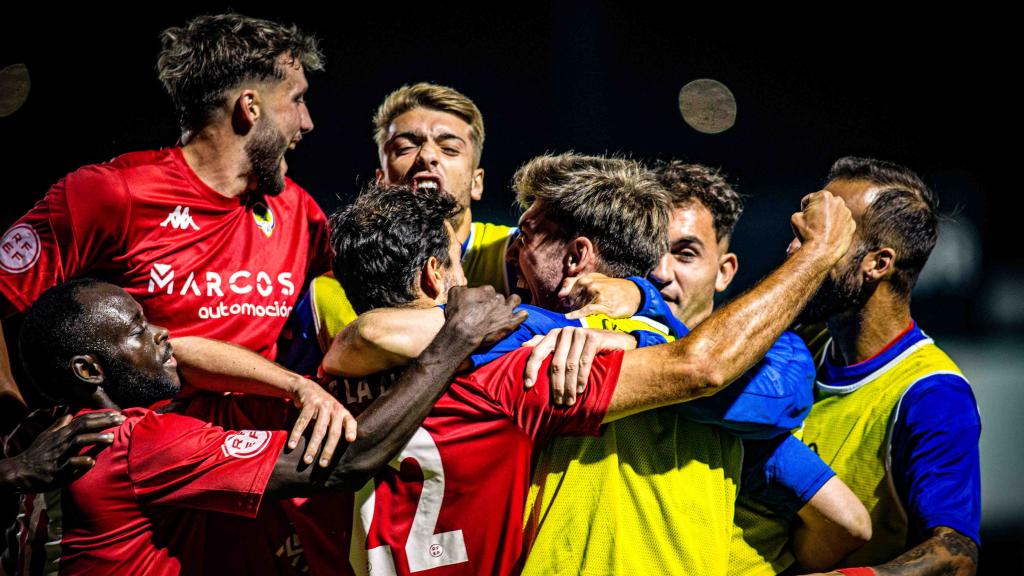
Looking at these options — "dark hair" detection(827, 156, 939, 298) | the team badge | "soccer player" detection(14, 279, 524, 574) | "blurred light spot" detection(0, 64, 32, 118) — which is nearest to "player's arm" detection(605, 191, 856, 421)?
"soccer player" detection(14, 279, 524, 574)

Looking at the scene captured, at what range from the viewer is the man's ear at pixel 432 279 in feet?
7.75

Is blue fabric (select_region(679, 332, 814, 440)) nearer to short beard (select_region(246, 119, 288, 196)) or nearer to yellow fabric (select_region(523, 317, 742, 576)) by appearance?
yellow fabric (select_region(523, 317, 742, 576))

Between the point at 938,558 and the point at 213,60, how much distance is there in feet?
9.10

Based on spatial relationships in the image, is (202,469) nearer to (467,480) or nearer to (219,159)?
(467,480)

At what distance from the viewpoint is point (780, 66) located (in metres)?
6.24

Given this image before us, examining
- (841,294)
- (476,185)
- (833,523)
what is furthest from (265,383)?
(841,294)

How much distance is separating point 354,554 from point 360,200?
0.90 meters

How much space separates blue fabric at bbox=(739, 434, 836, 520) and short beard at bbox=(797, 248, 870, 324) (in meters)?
0.77

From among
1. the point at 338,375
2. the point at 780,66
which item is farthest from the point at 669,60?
the point at 338,375

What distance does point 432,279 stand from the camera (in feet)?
7.79

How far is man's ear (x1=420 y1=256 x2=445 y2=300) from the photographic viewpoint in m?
2.36

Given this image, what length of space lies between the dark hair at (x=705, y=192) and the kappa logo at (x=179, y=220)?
1.68 meters

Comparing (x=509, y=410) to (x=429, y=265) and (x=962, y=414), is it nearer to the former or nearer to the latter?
(x=429, y=265)

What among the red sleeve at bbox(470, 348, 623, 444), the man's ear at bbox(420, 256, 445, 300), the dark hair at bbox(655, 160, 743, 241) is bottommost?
the red sleeve at bbox(470, 348, 623, 444)
